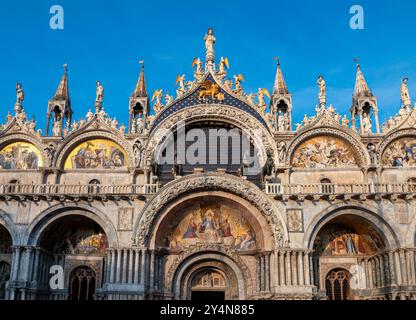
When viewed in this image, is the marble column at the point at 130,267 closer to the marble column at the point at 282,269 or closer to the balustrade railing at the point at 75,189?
the balustrade railing at the point at 75,189

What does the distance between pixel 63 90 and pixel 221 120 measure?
10709 mm

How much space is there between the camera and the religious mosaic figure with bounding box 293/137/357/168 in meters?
26.8

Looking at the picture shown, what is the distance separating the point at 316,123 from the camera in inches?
1073

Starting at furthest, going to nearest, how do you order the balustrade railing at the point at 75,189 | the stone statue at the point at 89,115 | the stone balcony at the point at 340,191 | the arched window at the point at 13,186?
the stone statue at the point at 89,115, the arched window at the point at 13,186, the balustrade railing at the point at 75,189, the stone balcony at the point at 340,191

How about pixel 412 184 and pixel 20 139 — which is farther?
pixel 20 139

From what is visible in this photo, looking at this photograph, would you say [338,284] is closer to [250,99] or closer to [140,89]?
[250,99]

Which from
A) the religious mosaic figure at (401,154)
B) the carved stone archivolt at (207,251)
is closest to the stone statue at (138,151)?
the carved stone archivolt at (207,251)

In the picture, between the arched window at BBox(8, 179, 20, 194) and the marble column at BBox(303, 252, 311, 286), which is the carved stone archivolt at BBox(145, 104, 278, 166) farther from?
the arched window at BBox(8, 179, 20, 194)

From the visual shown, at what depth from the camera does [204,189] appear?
24.6 metres

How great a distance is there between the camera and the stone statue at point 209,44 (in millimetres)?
29305

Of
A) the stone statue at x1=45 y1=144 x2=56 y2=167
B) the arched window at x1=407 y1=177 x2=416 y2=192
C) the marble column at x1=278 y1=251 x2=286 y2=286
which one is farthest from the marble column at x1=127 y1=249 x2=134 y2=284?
the arched window at x1=407 y1=177 x2=416 y2=192

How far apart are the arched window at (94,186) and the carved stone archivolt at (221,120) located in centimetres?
353

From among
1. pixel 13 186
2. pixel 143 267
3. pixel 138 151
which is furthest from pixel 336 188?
pixel 13 186
